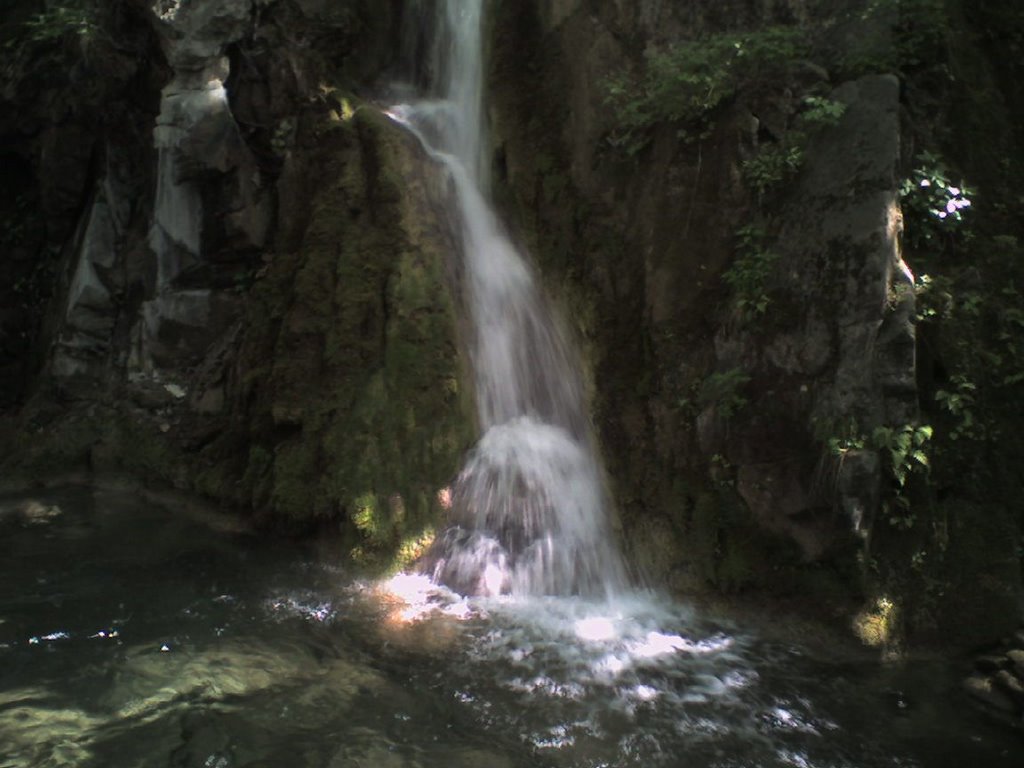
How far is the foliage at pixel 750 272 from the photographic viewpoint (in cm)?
628

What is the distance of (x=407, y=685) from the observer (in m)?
4.68

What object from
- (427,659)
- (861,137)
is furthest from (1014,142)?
(427,659)

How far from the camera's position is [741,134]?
6.74 m

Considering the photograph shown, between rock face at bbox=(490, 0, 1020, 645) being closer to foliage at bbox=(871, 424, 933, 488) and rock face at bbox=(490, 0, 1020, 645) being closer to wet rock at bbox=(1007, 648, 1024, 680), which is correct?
foliage at bbox=(871, 424, 933, 488)

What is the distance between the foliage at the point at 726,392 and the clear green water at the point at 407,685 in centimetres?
158

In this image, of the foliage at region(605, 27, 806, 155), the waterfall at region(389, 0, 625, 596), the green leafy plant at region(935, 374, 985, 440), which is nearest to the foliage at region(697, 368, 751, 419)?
the waterfall at region(389, 0, 625, 596)

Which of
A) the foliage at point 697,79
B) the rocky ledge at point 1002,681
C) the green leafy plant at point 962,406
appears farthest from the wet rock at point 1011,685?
the foliage at point 697,79

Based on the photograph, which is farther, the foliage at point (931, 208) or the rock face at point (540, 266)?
the foliage at point (931, 208)

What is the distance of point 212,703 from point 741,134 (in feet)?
19.0

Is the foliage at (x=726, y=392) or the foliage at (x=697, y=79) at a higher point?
the foliage at (x=697, y=79)

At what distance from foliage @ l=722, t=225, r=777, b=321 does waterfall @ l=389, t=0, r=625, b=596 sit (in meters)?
1.71

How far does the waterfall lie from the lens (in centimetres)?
632

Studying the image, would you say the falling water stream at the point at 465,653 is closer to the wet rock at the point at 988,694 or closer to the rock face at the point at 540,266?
the wet rock at the point at 988,694

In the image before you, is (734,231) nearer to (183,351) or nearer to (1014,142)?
(1014,142)
